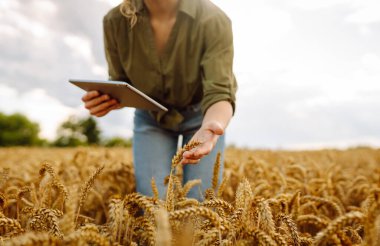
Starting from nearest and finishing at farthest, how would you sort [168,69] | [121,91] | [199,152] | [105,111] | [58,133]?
[199,152] < [121,91] < [105,111] < [168,69] < [58,133]

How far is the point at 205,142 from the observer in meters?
1.78

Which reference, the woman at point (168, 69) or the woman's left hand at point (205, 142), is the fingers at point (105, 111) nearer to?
the woman at point (168, 69)

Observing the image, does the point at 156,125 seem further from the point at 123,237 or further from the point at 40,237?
the point at 40,237

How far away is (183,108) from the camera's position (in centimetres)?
299

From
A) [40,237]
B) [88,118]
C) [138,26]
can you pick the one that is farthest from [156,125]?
[88,118]

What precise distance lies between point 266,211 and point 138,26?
1.83m

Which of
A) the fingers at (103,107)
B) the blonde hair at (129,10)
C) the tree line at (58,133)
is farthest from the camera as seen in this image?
the tree line at (58,133)

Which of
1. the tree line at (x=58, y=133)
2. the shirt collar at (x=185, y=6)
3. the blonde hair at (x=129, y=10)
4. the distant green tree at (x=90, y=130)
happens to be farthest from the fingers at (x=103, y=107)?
the distant green tree at (x=90, y=130)

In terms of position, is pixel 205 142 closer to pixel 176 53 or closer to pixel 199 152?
pixel 199 152

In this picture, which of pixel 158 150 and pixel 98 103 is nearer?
pixel 98 103

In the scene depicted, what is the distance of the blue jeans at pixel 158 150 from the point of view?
2922 millimetres

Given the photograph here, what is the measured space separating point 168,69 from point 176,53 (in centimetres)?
13

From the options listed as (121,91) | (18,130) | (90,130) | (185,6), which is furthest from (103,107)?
(18,130)

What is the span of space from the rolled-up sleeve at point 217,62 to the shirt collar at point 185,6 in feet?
0.45
